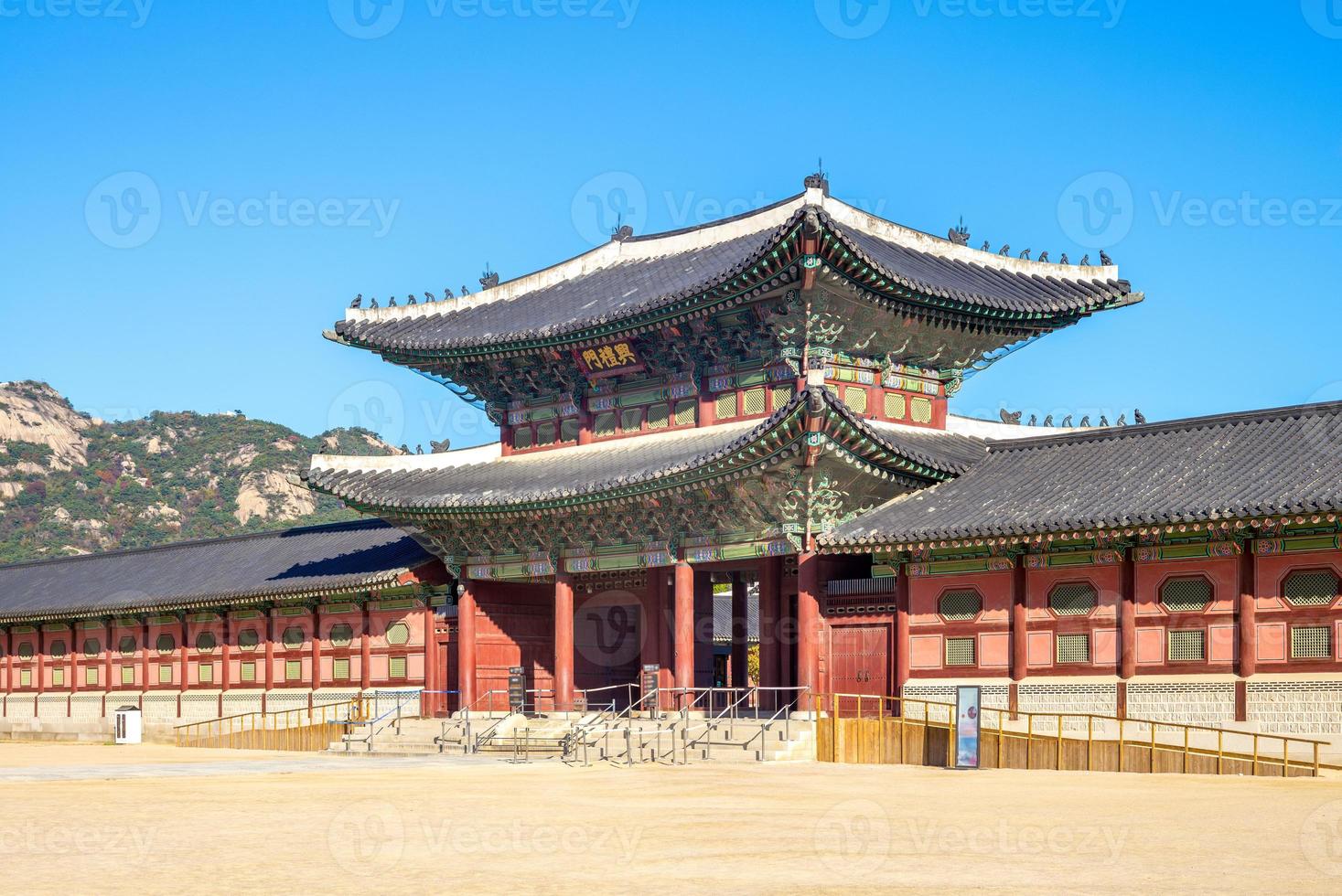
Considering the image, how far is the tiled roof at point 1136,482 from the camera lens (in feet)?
96.1

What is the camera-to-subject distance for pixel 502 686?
42188 mm

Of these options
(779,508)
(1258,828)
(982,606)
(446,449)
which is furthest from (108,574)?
(1258,828)

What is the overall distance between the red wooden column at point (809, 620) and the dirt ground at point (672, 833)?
20.7 feet

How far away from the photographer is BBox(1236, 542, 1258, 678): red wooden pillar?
97.0 ft

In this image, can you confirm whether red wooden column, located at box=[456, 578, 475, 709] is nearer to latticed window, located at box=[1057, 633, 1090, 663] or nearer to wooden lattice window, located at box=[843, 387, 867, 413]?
wooden lattice window, located at box=[843, 387, 867, 413]

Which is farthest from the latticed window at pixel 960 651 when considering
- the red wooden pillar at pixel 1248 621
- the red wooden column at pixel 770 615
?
the red wooden pillar at pixel 1248 621

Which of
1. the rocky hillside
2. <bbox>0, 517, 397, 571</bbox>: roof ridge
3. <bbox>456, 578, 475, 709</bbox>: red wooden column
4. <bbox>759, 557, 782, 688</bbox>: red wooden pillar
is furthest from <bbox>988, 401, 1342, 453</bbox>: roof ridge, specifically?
the rocky hillside

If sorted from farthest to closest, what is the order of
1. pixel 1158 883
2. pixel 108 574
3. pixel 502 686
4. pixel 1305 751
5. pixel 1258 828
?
pixel 108 574 → pixel 502 686 → pixel 1305 751 → pixel 1258 828 → pixel 1158 883

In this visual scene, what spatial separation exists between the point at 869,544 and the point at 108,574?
3244cm

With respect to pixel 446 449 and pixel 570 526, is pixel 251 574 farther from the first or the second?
pixel 570 526

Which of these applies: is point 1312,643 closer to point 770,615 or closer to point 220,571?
point 770,615

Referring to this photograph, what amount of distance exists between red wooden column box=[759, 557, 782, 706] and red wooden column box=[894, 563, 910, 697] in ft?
13.4

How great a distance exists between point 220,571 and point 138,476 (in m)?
95.4

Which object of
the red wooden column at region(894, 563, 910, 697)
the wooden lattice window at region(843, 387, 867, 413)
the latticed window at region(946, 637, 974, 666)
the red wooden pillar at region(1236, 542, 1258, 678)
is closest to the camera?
the red wooden pillar at region(1236, 542, 1258, 678)
